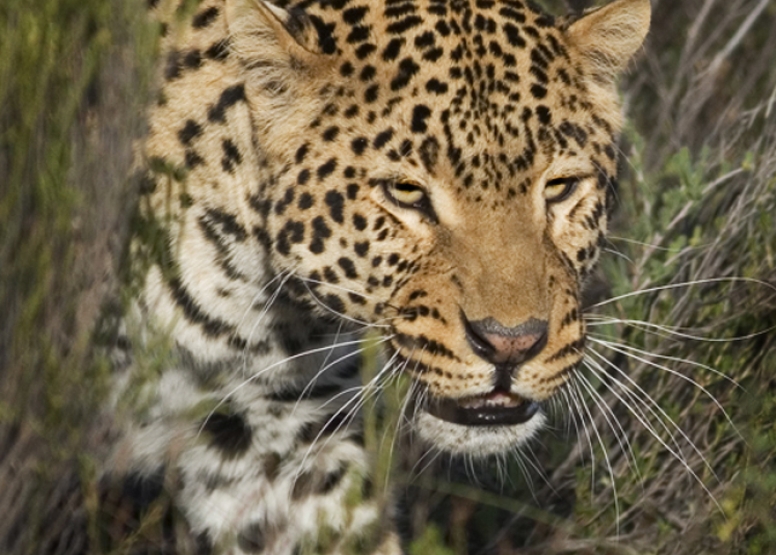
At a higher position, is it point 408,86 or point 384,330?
point 408,86

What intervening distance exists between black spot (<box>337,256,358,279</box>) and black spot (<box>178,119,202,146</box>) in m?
0.54

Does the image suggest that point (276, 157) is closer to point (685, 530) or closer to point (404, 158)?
point (404, 158)

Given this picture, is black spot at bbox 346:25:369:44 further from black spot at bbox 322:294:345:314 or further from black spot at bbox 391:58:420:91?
black spot at bbox 322:294:345:314

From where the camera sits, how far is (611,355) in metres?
5.27

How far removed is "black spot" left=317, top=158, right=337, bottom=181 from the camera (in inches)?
160

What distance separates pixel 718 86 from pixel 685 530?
2754 millimetres

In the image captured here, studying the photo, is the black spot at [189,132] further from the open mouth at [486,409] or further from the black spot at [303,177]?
the open mouth at [486,409]

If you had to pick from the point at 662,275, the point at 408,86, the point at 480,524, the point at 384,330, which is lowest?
the point at 480,524

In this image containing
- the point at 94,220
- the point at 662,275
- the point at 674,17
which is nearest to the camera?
the point at 94,220

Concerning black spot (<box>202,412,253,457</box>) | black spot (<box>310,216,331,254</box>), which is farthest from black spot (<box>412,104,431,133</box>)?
black spot (<box>202,412,253,457</box>)

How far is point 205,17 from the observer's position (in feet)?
14.2

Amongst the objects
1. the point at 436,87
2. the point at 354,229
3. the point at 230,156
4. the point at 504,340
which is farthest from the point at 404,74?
the point at 504,340

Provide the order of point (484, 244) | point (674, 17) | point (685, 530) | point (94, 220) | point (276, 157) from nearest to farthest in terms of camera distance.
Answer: point (94, 220) → point (484, 244) → point (276, 157) → point (685, 530) → point (674, 17)

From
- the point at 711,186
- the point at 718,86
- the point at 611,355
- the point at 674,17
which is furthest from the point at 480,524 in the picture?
the point at 674,17
